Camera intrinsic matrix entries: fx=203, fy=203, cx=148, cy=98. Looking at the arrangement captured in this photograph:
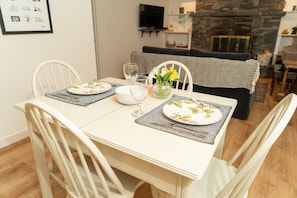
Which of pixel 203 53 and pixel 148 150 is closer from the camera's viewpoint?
pixel 148 150

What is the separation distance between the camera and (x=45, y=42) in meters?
2.27

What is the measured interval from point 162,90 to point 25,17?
5.62 ft

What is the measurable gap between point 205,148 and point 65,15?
7.76 feet

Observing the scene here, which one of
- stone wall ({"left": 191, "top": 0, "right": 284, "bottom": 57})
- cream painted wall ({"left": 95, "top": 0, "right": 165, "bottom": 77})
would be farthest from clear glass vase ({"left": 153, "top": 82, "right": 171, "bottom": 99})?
stone wall ({"left": 191, "top": 0, "right": 284, "bottom": 57})

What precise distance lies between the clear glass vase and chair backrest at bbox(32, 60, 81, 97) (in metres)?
0.72

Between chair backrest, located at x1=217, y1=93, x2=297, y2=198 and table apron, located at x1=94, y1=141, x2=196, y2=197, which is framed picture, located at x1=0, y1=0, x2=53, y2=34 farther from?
chair backrest, located at x1=217, y1=93, x2=297, y2=198

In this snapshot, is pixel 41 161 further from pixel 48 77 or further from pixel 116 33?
pixel 116 33

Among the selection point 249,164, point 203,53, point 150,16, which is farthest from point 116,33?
point 249,164

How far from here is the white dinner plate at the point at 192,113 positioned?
941 mm

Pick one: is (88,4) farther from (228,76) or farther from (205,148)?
(205,148)

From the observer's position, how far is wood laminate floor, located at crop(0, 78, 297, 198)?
1.54 metres

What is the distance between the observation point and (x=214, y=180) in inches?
40.1

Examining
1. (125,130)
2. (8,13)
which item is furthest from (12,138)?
(125,130)

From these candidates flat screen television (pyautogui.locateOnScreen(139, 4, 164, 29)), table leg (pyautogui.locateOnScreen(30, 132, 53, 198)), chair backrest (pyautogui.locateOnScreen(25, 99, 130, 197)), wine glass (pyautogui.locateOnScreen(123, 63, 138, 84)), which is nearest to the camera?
chair backrest (pyautogui.locateOnScreen(25, 99, 130, 197))
